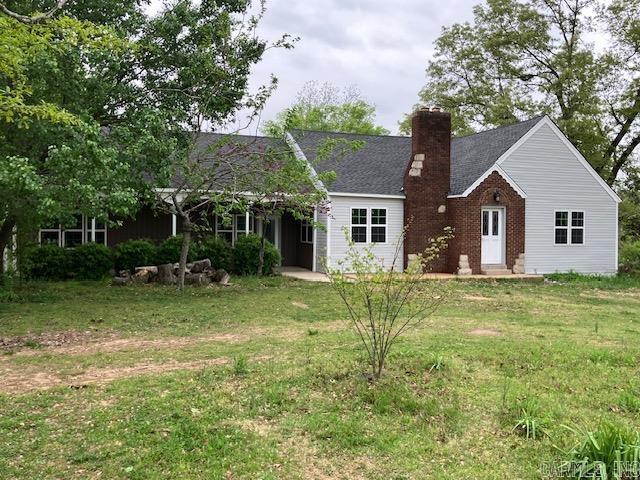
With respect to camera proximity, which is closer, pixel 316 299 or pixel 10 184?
pixel 10 184

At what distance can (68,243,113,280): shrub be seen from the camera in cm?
1562

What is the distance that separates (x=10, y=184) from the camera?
28.0 feet

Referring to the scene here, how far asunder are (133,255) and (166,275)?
1731 mm

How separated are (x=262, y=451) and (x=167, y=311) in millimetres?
7030

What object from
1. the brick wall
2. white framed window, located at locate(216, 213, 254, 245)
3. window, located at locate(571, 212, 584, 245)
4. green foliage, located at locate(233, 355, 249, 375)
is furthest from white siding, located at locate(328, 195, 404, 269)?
green foliage, located at locate(233, 355, 249, 375)

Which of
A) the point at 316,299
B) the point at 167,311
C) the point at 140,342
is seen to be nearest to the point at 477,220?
the point at 316,299

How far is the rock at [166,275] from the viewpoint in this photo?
15258 mm

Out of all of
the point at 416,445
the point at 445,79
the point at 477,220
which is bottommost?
the point at 416,445

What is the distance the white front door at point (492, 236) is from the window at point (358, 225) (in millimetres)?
4083

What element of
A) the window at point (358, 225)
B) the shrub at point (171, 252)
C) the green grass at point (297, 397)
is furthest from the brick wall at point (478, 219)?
the shrub at point (171, 252)

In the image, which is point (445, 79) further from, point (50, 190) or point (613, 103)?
point (50, 190)

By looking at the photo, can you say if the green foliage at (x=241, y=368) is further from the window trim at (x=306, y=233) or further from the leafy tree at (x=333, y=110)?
the leafy tree at (x=333, y=110)

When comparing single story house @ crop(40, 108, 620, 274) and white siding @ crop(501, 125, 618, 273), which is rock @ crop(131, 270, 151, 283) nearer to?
single story house @ crop(40, 108, 620, 274)

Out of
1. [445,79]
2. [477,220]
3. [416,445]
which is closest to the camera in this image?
[416,445]
